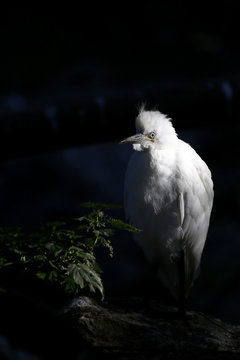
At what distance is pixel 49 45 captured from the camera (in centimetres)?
625

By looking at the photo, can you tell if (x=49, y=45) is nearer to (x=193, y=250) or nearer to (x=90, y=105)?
(x=90, y=105)

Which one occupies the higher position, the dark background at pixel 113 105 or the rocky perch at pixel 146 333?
the dark background at pixel 113 105

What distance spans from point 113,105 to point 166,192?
1.72 meters

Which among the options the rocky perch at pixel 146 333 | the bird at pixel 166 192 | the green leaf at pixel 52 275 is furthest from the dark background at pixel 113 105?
the green leaf at pixel 52 275

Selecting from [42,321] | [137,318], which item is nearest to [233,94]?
[137,318]

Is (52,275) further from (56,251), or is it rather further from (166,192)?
(166,192)

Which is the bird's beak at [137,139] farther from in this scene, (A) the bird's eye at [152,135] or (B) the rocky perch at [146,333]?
(B) the rocky perch at [146,333]

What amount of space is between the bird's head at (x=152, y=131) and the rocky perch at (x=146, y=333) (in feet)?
2.19

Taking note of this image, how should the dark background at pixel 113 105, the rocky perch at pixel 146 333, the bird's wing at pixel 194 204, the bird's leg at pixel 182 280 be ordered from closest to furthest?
the rocky perch at pixel 146 333 < the bird's wing at pixel 194 204 < the bird's leg at pixel 182 280 < the dark background at pixel 113 105

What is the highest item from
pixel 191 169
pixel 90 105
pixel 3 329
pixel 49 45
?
pixel 49 45

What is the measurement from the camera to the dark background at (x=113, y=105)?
3863mm

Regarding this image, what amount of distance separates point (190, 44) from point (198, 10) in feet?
1.47

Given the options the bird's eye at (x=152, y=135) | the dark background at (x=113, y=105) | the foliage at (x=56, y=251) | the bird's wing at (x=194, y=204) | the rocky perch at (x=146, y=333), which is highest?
the dark background at (x=113, y=105)

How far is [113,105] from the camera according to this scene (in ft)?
12.6
